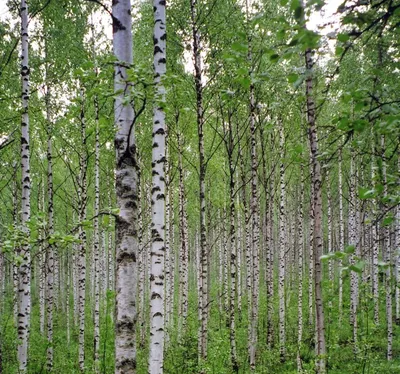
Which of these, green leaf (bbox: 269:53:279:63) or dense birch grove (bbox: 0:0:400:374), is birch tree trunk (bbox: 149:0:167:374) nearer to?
dense birch grove (bbox: 0:0:400:374)

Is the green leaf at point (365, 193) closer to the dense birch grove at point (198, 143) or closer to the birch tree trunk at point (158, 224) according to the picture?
the dense birch grove at point (198, 143)

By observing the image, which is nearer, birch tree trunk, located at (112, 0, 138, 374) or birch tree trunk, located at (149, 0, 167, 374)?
birch tree trunk, located at (112, 0, 138, 374)

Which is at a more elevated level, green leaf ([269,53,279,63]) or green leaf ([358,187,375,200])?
green leaf ([269,53,279,63])


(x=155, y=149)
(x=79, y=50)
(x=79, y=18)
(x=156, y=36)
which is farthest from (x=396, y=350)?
(x=79, y=18)

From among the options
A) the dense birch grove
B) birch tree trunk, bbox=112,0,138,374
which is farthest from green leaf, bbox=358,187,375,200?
birch tree trunk, bbox=112,0,138,374

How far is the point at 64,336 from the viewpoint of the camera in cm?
1644

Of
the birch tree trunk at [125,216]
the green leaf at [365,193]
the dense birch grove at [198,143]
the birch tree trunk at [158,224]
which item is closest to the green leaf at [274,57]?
the dense birch grove at [198,143]

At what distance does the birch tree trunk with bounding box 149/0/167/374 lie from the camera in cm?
450

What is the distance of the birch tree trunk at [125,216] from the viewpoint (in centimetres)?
364

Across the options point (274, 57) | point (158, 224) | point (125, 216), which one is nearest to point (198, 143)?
point (158, 224)

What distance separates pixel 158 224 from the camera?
463 cm

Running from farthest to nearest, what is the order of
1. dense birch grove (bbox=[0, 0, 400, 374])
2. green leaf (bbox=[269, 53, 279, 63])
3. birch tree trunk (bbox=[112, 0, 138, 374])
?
birch tree trunk (bbox=[112, 0, 138, 374])
dense birch grove (bbox=[0, 0, 400, 374])
green leaf (bbox=[269, 53, 279, 63])

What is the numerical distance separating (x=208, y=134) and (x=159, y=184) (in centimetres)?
1469

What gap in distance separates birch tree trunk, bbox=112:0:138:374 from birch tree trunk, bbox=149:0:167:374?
2.17 ft
